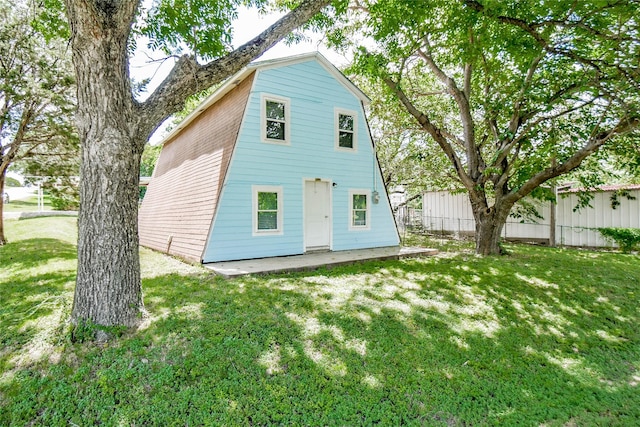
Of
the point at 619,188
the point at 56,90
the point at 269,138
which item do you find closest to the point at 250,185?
the point at 269,138

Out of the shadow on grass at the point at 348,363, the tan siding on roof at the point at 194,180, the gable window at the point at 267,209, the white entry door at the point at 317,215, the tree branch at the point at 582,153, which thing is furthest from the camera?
the white entry door at the point at 317,215

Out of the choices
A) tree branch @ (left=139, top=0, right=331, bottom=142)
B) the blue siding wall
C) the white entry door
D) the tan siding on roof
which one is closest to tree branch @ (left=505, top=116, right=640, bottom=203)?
the blue siding wall

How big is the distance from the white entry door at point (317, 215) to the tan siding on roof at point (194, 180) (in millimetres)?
2502

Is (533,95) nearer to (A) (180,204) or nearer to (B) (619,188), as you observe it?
(B) (619,188)

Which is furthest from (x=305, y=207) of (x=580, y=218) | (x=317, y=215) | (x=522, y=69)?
(x=580, y=218)

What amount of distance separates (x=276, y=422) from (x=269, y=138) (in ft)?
22.8

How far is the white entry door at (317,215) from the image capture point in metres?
8.89

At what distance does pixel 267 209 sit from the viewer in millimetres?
8211

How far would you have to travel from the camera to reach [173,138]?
42.5 feet

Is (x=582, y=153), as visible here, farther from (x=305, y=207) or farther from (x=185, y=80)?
(x=185, y=80)

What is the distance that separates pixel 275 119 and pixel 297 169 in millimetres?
1458

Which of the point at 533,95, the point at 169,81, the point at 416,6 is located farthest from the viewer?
the point at 533,95

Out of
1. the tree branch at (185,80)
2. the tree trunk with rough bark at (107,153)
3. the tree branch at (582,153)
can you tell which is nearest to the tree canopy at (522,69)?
the tree branch at (582,153)

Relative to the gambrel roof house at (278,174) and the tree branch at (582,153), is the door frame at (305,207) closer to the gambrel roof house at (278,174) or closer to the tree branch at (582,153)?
the gambrel roof house at (278,174)
